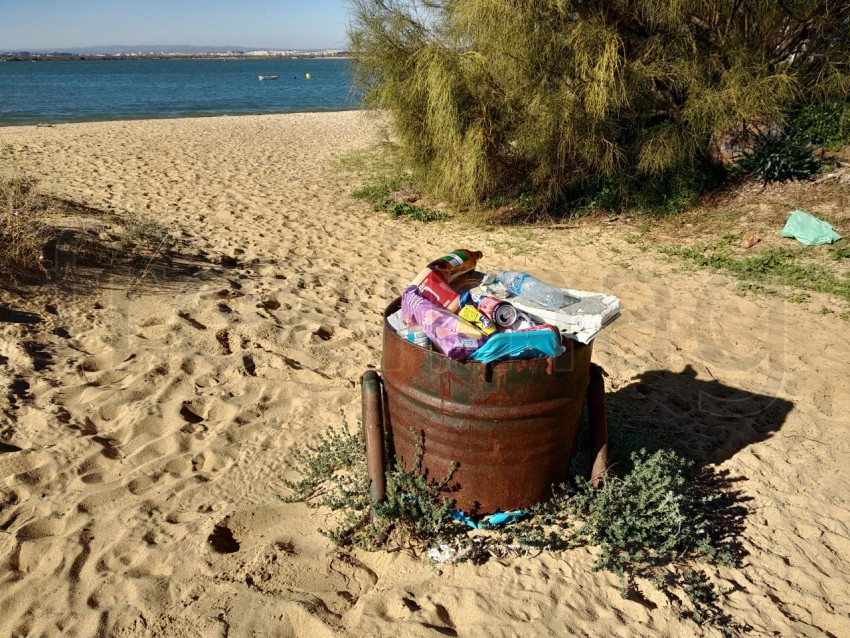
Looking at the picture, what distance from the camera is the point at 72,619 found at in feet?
8.16

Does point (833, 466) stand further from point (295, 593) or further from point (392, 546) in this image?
point (295, 593)

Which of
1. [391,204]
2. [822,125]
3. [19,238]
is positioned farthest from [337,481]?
[822,125]

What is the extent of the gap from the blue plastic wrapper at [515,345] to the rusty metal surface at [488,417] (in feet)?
0.12

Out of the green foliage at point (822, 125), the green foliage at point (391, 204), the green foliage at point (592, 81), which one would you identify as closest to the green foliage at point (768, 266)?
the green foliage at point (592, 81)

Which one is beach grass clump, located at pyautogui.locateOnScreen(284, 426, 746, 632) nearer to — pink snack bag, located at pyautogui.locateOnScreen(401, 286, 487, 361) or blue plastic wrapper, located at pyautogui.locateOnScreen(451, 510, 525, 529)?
blue plastic wrapper, located at pyautogui.locateOnScreen(451, 510, 525, 529)

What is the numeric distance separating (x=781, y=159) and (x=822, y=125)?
2.67ft

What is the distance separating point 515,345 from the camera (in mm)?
2596

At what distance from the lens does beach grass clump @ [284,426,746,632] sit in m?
2.80

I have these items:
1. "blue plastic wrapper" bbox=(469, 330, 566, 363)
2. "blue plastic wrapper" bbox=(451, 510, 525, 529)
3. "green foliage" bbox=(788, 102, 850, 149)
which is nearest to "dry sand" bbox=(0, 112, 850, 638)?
"blue plastic wrapper" bbox=(451, 510, 525, 529)

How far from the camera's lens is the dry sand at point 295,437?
259cm

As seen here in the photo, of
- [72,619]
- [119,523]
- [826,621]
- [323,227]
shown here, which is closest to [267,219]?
[323,227]

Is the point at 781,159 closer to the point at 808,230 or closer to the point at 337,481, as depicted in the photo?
the point at 808,230

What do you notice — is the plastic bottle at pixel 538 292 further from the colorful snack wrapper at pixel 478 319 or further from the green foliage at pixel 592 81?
the green foliage at pixel 592 81

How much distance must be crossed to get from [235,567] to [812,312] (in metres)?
5.58
